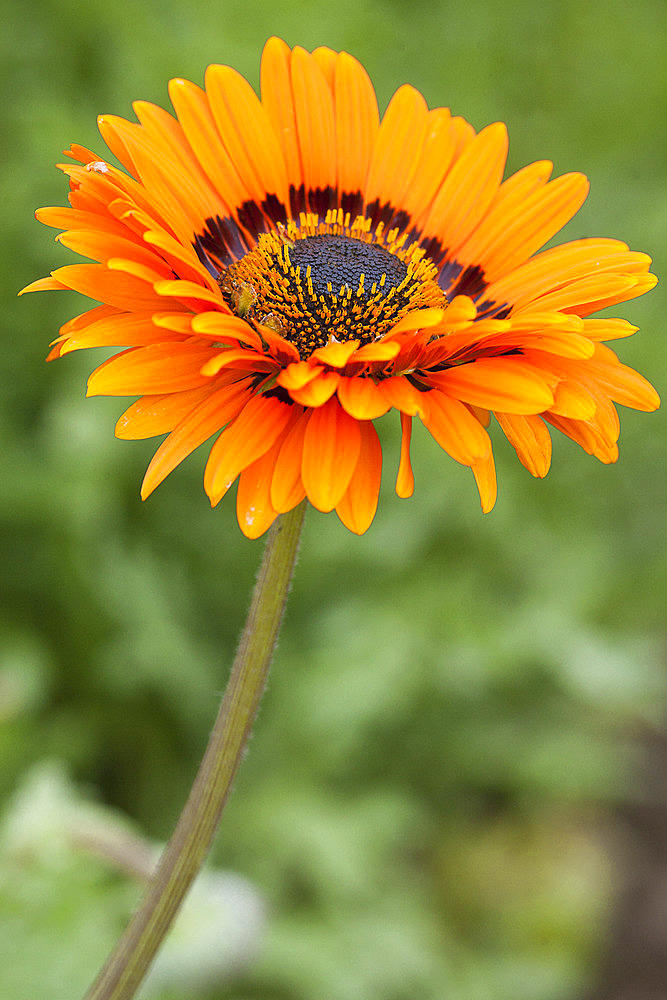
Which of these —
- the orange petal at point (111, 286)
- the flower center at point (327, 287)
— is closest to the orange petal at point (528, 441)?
the flower center at point (327, 287)

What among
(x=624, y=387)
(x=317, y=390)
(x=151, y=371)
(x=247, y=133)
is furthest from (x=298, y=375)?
(x=247, y=133)

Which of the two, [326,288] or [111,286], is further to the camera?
[326,288]

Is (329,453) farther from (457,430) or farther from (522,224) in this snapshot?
(522,224)

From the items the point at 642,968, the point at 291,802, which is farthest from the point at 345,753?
the point at 642,968

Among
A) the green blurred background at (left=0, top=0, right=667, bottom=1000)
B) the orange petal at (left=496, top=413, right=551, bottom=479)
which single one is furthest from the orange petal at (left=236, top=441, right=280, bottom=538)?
the green blurred background at (left=0, top=0, right=667, bottom=1000)

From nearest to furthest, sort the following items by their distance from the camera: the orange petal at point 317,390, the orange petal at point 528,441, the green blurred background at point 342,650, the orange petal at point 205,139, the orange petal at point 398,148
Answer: the orange petal at point 317,390 < the orange petal at point 528,441 < the orange petal at point 205,139 < the orange petal at point 398,148 < the green blurred background at point 342,650

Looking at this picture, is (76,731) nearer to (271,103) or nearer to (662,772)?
(271,103)

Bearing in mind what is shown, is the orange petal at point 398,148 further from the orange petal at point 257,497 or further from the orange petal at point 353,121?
the orange petal at point 257,497

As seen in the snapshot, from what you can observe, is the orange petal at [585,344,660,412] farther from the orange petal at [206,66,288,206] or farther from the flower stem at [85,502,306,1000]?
the orange petal at [206,66,288,206]
